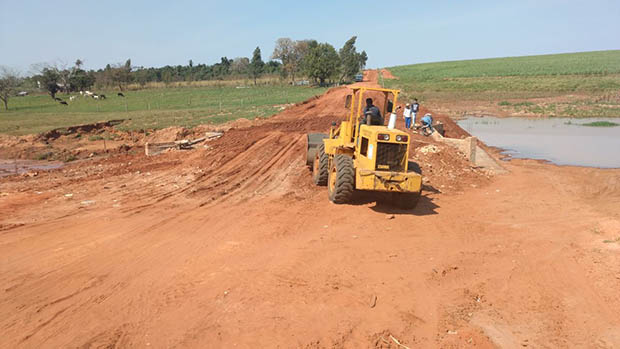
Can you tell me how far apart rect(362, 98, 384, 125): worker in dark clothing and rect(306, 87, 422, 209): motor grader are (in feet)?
0.16

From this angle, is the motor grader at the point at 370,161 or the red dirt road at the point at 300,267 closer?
the red dirt road at the point at 300,267

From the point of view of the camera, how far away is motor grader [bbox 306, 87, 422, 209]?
8828 mm

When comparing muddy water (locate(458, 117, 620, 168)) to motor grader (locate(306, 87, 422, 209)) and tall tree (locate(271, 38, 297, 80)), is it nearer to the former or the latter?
motor grader (locate(306, 87, 422, 209))

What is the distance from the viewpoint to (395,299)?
19.1ft

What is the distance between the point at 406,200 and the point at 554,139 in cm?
1652

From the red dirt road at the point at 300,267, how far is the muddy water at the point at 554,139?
584cm

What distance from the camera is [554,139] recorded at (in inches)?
880

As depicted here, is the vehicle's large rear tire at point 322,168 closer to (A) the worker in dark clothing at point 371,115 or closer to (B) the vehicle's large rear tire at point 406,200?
(A) the worker in dark clothing at point 371,115

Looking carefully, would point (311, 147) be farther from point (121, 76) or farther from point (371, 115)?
point (121, 76)

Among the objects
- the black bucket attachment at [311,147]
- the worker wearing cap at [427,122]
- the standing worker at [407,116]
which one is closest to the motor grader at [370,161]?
the black bucket attachment at [311,147]

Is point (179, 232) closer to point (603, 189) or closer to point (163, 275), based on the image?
point (163, 275)

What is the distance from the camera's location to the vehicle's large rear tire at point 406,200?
31.0 ft

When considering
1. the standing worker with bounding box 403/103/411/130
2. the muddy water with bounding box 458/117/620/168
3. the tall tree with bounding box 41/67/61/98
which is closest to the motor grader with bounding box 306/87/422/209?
the standing worker with bounding box 403/103/411/130

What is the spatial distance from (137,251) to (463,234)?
585 centimetres
